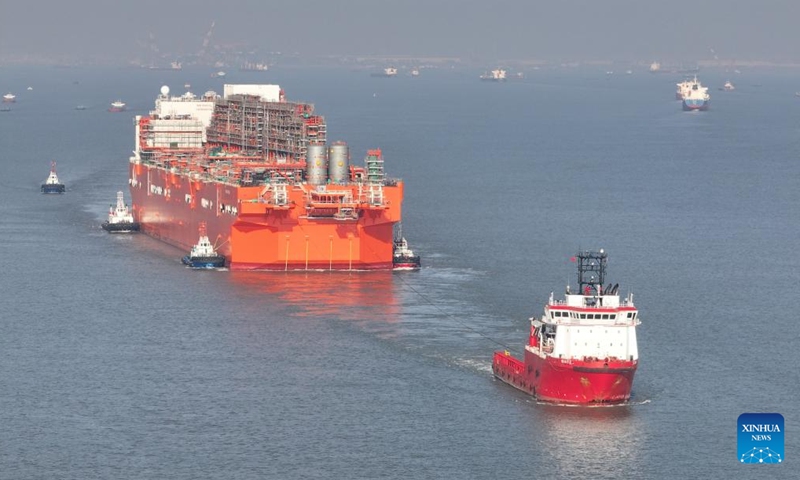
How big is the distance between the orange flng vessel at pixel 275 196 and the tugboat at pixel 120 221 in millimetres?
958

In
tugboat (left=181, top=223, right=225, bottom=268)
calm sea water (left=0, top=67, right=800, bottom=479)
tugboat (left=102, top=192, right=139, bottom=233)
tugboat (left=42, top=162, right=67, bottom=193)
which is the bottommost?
calm sea water (left=0, top=67, right=800, bottom=479)

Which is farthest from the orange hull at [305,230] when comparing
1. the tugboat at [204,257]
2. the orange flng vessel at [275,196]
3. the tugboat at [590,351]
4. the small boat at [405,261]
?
the tugboat at [590,351]

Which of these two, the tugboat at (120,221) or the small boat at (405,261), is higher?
the tugboat at (120,221)

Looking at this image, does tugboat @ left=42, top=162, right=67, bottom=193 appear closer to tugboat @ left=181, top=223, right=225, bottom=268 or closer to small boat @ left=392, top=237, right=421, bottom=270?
tugboat @ left=181, top=223, right=225, bottom=268

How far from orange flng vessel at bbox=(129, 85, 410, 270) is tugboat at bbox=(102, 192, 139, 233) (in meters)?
0.96

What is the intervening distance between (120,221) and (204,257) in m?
18.6

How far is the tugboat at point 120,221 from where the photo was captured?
110306 mm

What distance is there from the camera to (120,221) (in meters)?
111

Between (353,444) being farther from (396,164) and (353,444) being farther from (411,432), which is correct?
(396,164)

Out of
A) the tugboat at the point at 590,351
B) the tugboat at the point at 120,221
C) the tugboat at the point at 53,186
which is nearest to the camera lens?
the tugboat at the point at 590,351

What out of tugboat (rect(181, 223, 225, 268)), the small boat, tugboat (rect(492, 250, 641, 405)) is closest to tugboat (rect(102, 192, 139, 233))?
tugboat (rect(181, 223, 225, 268))

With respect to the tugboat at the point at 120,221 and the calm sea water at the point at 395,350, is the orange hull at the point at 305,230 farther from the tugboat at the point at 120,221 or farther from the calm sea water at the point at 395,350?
the tugboat at the point at 120,221

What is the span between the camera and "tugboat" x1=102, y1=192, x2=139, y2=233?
362ft

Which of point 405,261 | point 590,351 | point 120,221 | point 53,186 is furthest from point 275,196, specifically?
point 53,186
